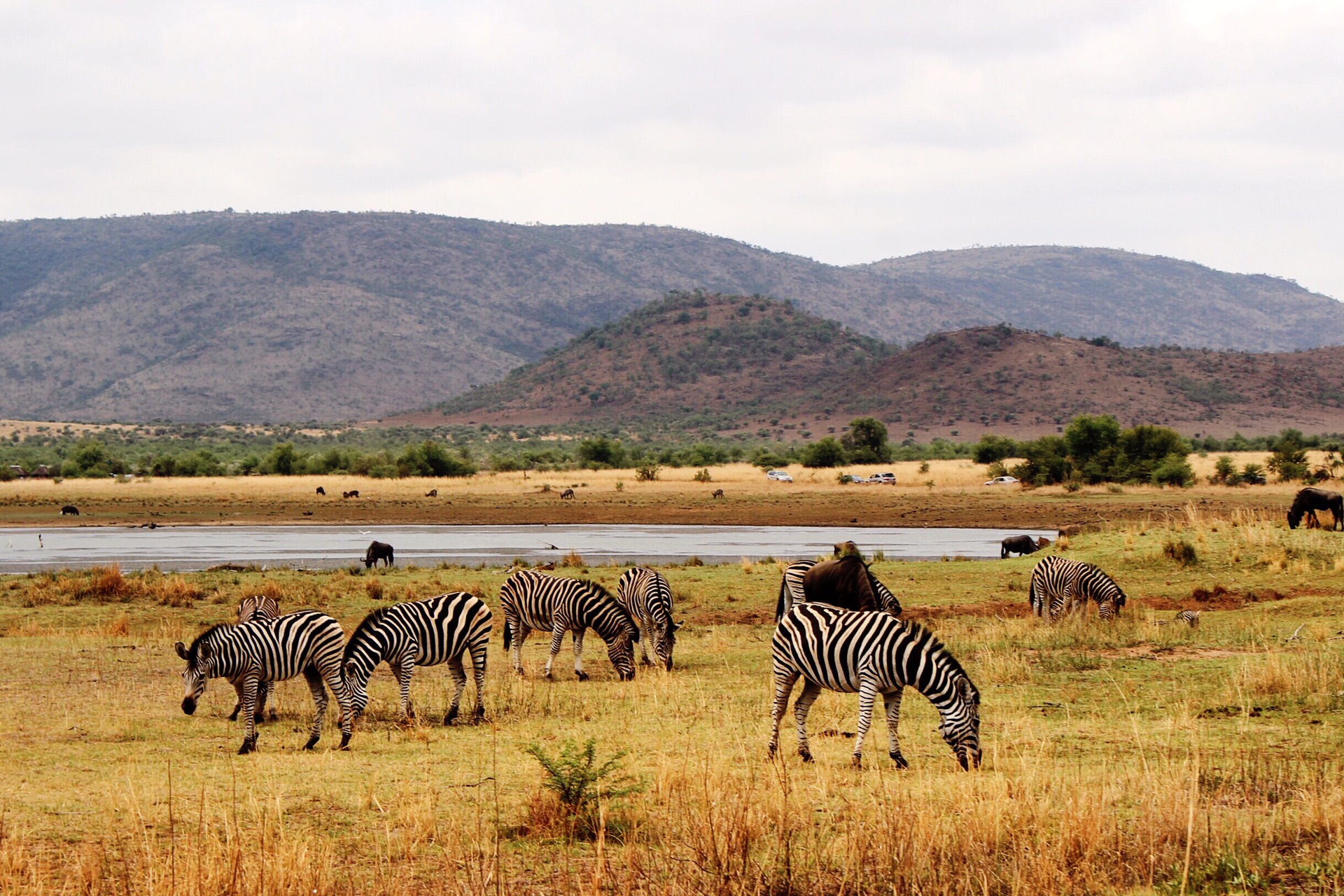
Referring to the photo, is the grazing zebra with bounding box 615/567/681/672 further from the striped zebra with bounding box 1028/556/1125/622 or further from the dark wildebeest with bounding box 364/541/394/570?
the dark wildebeest with bounding box 364/541/394/570

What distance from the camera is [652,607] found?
17828 mm

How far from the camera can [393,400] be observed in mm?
187500

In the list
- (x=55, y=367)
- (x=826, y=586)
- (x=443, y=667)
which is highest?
(x=55, y=367)

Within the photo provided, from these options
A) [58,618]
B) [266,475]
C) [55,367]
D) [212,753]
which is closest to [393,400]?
[55,367]

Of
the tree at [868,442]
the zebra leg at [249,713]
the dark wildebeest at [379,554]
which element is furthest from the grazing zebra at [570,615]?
the tree at [868,442]

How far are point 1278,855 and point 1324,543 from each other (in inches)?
830

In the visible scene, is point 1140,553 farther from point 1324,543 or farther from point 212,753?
point 212,753

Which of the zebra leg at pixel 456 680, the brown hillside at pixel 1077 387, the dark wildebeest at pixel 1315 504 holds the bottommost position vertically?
the zebra leg at pixel 456 680

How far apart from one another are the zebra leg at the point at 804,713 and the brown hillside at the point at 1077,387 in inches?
3980

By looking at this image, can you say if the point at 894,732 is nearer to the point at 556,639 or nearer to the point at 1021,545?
the point at 556,639

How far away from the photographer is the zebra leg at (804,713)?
1111 cm

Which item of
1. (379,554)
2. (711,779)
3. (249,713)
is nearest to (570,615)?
(249,713)

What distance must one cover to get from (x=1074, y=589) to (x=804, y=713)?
1038cm

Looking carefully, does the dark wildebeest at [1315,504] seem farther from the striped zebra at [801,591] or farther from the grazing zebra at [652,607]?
the grazing zebra at [652,607]
